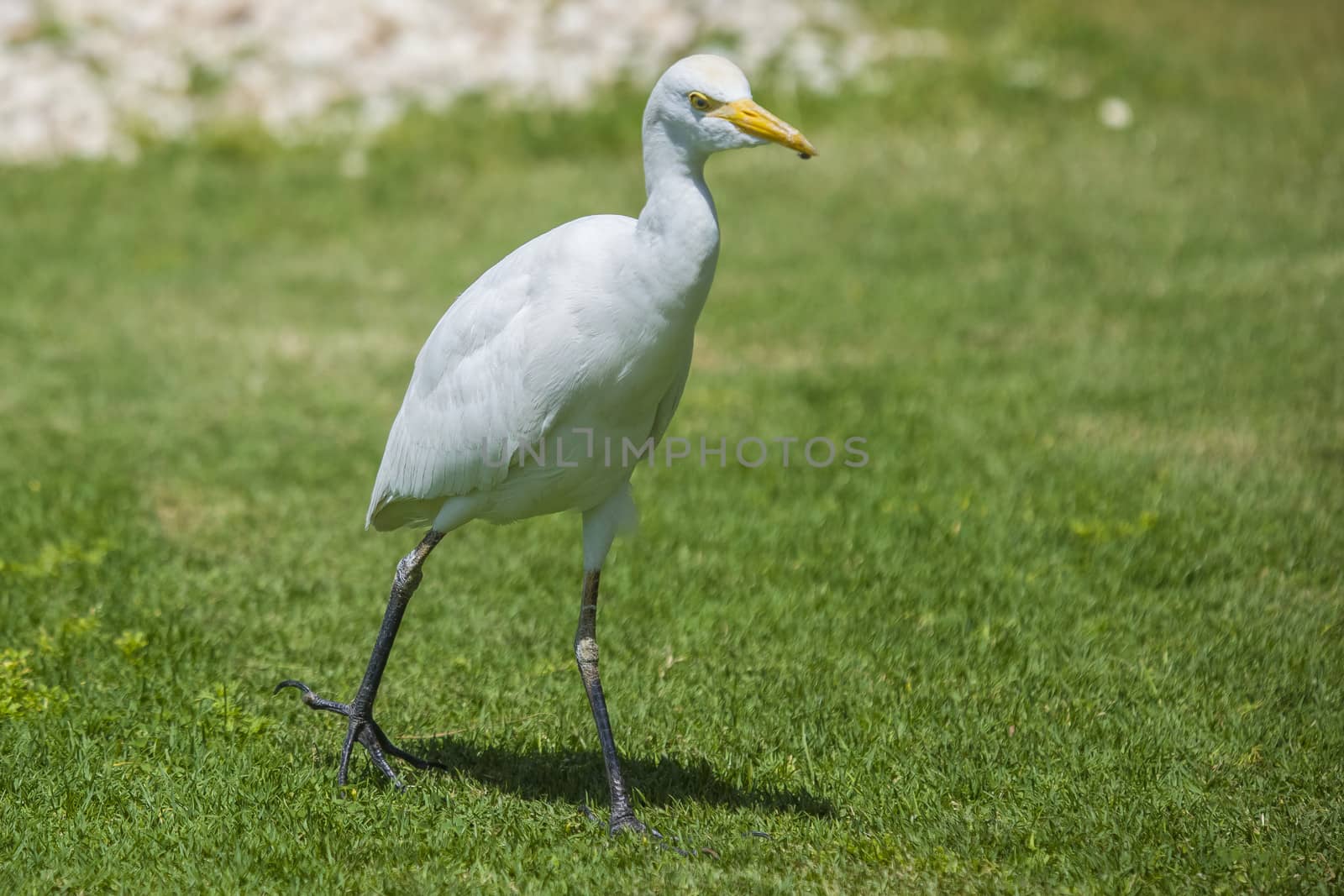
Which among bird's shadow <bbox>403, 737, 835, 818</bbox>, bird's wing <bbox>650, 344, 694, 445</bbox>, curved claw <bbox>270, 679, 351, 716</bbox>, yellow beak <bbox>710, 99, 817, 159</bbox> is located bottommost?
bird's shadow <bbox>403, 737, 835, 818</bbox>

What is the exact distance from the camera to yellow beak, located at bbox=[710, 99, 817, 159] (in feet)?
10.3

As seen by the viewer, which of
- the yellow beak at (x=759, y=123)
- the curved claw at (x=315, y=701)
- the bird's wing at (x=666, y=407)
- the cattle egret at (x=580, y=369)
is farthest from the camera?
the curved claw at (x=315, y=701)

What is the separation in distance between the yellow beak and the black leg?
1.36 m

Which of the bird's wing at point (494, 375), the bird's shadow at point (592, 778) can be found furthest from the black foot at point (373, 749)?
the bird's wing at point (494, 375)

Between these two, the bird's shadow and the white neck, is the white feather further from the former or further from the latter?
the bird's shadow

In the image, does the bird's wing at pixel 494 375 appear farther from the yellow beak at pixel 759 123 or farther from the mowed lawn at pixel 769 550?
the mowed lawn at pixel 769 550

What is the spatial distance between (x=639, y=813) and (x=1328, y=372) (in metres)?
5.35

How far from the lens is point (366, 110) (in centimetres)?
1341

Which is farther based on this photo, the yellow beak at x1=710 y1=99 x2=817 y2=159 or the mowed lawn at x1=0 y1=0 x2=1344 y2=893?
the mowed lawn at x1=0 y1=0 x2=1344 y2=893

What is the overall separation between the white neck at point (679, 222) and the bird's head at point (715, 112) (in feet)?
0.18

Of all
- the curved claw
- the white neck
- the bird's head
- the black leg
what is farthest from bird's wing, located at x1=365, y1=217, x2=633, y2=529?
the curved claw

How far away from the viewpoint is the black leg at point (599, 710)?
11.9 ft

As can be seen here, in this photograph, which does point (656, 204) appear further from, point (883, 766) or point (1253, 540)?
point (1253, 540)

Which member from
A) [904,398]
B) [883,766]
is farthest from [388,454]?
[904,398]
